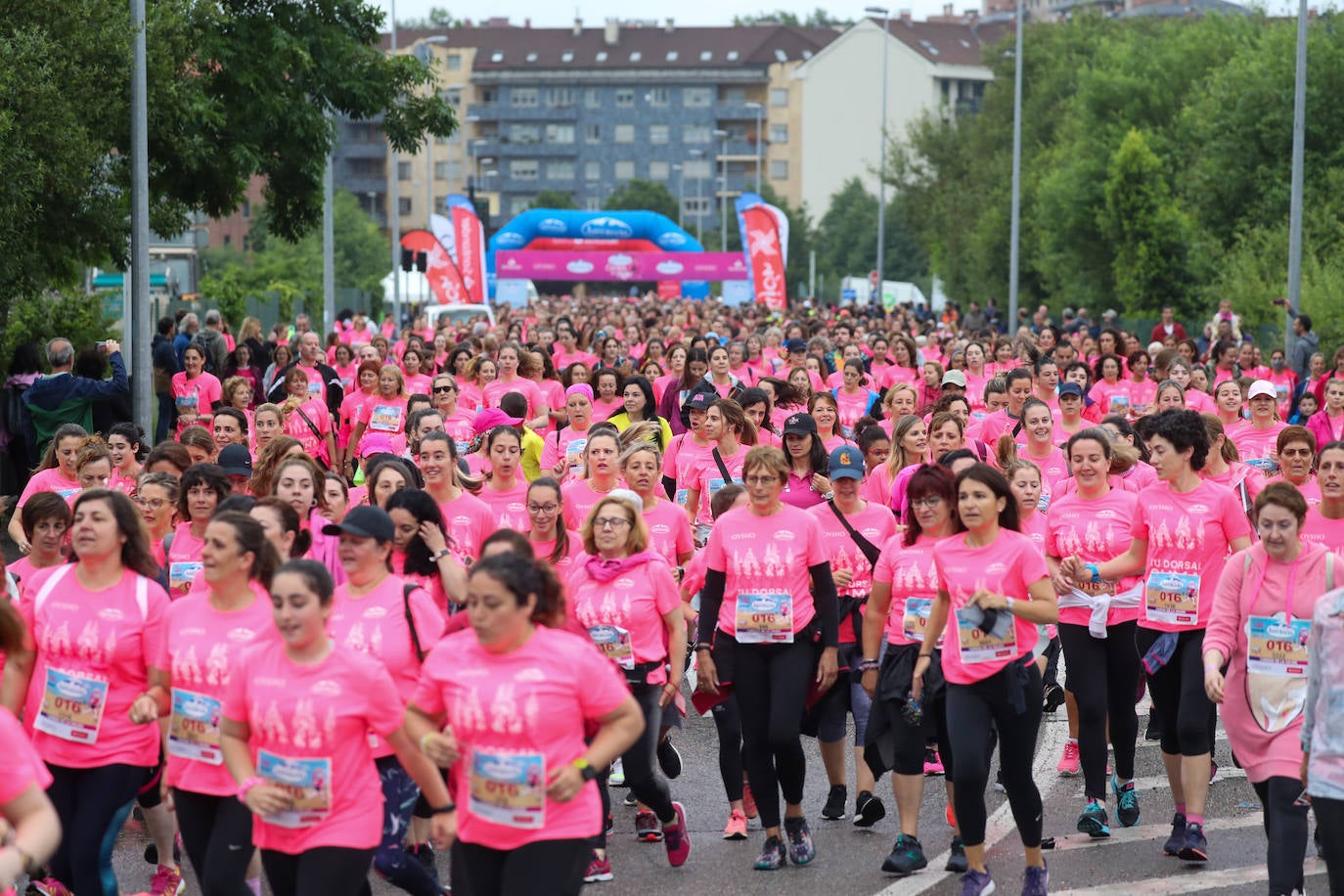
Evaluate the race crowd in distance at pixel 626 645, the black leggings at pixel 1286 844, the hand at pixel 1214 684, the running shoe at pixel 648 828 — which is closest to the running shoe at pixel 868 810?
the race crowd in distance at pixel 626 645

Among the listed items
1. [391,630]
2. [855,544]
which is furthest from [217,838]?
[855,544]

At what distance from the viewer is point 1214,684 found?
736cm

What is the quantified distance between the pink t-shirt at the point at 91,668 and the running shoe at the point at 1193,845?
422 cm

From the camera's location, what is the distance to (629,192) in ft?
405

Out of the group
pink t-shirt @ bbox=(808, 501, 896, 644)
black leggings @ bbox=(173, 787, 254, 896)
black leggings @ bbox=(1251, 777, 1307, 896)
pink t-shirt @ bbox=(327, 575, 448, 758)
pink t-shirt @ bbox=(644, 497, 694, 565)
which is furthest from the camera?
pink t-shirt @ bbox=(644, 497, 694, 565)

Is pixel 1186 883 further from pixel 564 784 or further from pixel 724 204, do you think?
pixel 724 204

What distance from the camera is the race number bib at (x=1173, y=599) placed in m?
8.45

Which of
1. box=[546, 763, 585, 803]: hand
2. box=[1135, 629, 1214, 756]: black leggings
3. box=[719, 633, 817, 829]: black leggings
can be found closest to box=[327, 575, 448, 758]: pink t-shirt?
box=[546, 763, 585, 803]: hand

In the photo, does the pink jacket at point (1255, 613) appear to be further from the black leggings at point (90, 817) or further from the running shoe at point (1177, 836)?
the black leggings at point (90, 817)

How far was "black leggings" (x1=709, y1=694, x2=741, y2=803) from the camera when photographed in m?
8.65

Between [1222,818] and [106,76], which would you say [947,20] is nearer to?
[106,76]

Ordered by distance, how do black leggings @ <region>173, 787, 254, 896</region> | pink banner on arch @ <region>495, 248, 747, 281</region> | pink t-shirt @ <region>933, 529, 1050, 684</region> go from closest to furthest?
black leggings @ <region>173, 787, 254, 896</region>
pink t-shirt @ <region>933, 529, 1050, 684</region>
pink banner on arch @ <region>495, 248, 747, 281</region>

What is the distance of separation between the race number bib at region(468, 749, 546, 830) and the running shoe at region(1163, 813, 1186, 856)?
369cm

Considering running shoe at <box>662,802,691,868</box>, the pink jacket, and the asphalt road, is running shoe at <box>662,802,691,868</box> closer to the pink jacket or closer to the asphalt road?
the asphalt road
